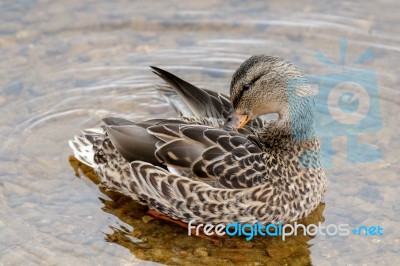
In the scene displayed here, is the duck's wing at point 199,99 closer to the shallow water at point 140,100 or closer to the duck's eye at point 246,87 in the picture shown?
the duck's eye at point 246,87

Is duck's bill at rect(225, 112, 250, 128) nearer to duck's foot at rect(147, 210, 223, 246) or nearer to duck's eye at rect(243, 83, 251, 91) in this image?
duck's eye at rect(243, 83, 251, 91)

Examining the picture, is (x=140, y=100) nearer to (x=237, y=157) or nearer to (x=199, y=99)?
(x=199, y=99)

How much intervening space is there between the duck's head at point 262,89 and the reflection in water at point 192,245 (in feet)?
3.21

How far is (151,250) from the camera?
247 inches

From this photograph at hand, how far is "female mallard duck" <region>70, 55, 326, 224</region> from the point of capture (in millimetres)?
6125

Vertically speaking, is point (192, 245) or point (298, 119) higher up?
point (298, 119)

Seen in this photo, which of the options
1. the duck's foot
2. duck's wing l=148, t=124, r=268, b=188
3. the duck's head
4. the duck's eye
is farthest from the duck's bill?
the duck's foot

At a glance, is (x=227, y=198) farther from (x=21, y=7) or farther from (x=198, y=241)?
(x=21, y=7)

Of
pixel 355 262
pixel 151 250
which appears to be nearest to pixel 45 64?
pixel 151 250

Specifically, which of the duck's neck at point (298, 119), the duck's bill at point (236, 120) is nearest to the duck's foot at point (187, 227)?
the duck's bill at point (236, 120)

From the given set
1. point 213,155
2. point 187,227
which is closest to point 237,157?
point 213,155

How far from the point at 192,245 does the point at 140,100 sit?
211 centimetres

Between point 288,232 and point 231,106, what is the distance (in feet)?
3.76

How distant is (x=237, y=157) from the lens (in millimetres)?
6125
